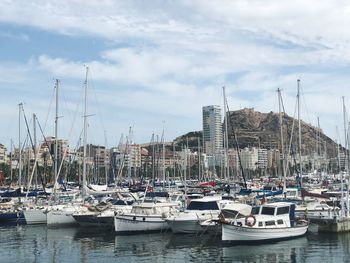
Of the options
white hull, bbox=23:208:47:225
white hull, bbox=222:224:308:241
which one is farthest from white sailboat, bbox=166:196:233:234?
white hull, bbox=23:208:47:225

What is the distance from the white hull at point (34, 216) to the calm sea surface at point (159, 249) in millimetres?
6884

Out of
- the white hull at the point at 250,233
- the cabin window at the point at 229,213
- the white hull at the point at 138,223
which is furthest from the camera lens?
the white hull at the point at 138,223

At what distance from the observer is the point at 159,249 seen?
36062 millimetres

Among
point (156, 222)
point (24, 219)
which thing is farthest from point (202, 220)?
point (24, 219)

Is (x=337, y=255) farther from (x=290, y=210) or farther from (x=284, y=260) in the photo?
(x=290, y=210)

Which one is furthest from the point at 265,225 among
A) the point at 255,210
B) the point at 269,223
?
the point at 255,210

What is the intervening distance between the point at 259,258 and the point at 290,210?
7788mm

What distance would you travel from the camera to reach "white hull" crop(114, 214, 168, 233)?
43.0 m

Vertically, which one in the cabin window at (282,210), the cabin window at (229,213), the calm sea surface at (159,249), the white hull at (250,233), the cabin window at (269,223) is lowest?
the calm sea surface at (159,249)

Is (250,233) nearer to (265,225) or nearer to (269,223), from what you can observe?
(265,225)

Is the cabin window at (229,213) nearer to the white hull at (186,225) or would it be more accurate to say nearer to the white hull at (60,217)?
the white hull at (186,225)

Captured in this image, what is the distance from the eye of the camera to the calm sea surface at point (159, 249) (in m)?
32.6

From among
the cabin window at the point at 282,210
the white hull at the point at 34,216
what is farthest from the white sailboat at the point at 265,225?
the white hull at the point at 34,216

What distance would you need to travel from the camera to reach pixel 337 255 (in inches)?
1292
